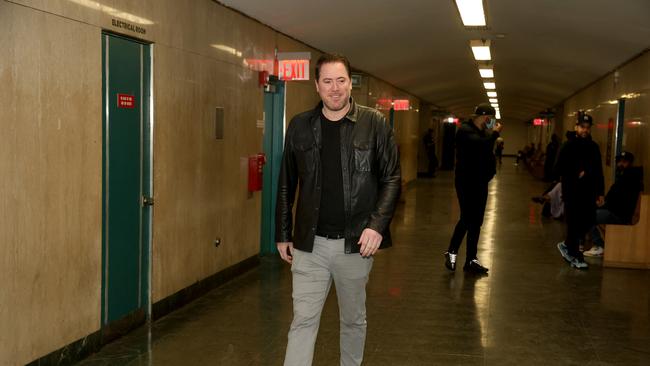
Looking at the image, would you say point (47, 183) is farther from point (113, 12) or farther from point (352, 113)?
point (352, 113)

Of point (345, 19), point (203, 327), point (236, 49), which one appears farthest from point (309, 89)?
point (203, 327)

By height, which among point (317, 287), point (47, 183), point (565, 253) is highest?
point (47, 183)

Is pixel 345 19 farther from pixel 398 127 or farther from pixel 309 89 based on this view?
pixel 398 127

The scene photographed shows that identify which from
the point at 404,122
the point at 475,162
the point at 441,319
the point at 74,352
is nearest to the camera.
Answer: the point at 74,352

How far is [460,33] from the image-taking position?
1023 centimetres

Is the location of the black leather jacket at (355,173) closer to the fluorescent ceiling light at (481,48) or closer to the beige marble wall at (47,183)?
the beige marble wall at (47,183)

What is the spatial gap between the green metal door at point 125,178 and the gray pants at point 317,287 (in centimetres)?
190

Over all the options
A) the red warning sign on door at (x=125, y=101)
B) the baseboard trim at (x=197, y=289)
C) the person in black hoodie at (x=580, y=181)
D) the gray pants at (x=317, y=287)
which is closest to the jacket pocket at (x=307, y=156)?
the gray pants at (x=317, y=287)

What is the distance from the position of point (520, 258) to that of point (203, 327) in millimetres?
4541

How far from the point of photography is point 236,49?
6.99 metres

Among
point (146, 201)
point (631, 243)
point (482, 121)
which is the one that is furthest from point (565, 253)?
point (146, 201)

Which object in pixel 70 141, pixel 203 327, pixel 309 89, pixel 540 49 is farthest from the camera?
pixel 540 49

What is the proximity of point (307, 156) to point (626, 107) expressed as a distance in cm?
909

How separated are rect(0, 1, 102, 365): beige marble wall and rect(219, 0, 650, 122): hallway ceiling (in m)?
2.61
